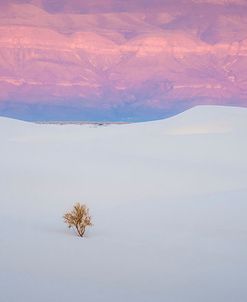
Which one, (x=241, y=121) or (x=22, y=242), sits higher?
(x=241, y=121)

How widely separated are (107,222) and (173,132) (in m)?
26.4

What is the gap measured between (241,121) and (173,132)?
5309 millimetres

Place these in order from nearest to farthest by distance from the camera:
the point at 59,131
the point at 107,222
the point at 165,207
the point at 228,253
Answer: the point at 228,253
the point at 107,222
the point at 165,207
the point at 59,131

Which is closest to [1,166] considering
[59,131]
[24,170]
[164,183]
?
[24,170]

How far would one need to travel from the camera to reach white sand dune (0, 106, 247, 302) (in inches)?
309

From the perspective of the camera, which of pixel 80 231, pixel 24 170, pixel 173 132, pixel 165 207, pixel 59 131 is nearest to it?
pixel 80 231

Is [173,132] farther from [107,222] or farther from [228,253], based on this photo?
[228,253]

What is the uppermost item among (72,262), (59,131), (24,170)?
(59,131)

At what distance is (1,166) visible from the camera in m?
22.3

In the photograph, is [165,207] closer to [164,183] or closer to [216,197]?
[216,197]

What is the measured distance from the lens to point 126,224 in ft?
41.2

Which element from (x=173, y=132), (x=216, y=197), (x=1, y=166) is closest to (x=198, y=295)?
(x=216, y=197)

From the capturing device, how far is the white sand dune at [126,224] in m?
7.85

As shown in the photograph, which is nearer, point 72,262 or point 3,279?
point 3,279
